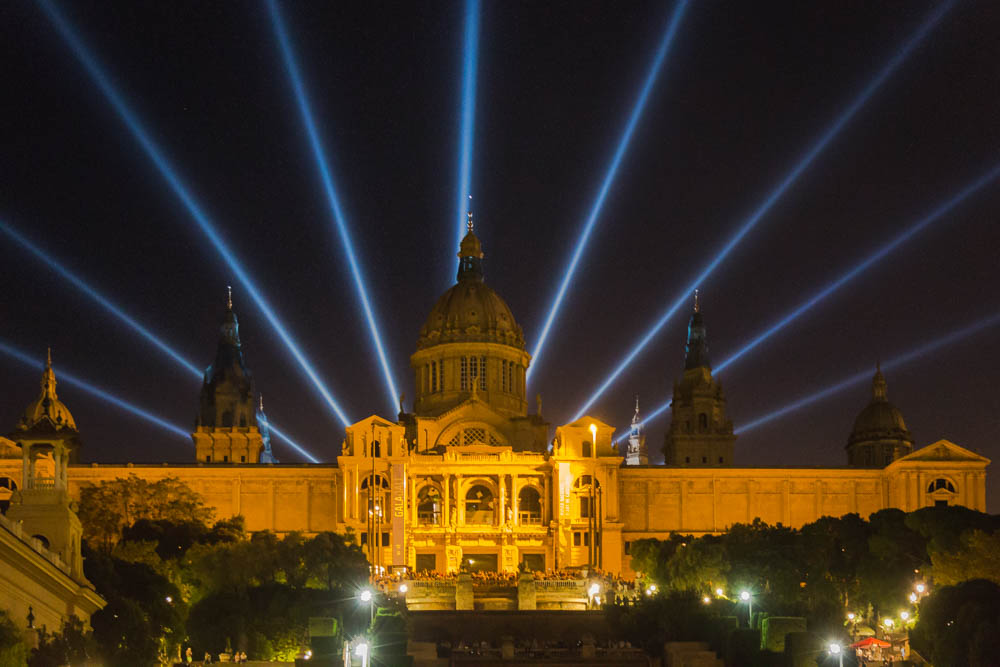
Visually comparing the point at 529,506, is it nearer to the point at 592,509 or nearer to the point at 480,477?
the point at 480,477

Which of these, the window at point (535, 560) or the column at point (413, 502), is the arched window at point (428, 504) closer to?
the column at point (413, 502)

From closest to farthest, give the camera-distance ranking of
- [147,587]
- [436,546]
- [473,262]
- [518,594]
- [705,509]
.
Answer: [147,587] → [518,594] → [436,546] → [705,509] → [473,262]

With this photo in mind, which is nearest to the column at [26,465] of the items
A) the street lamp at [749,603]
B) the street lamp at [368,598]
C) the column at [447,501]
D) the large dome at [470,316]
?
the street lamp at [368,598]

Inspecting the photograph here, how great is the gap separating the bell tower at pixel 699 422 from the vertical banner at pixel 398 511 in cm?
3901

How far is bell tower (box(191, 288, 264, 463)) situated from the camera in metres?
158

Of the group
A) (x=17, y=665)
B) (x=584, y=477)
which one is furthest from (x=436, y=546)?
(x=17, y=665)

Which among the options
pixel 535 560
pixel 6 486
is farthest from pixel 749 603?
pixel 6 486

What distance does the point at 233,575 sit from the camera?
309ft

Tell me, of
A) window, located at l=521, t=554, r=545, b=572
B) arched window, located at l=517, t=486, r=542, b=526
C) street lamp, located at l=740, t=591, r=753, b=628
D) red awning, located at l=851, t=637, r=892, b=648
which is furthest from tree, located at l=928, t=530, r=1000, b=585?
arched window, located at l=517, t=486, r=542, b=526

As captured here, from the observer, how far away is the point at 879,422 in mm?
166625

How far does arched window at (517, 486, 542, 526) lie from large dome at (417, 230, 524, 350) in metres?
17.5

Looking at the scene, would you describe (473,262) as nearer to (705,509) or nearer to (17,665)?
(705,509)

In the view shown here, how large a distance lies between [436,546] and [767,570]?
42754 mm

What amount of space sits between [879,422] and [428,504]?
48649mm
